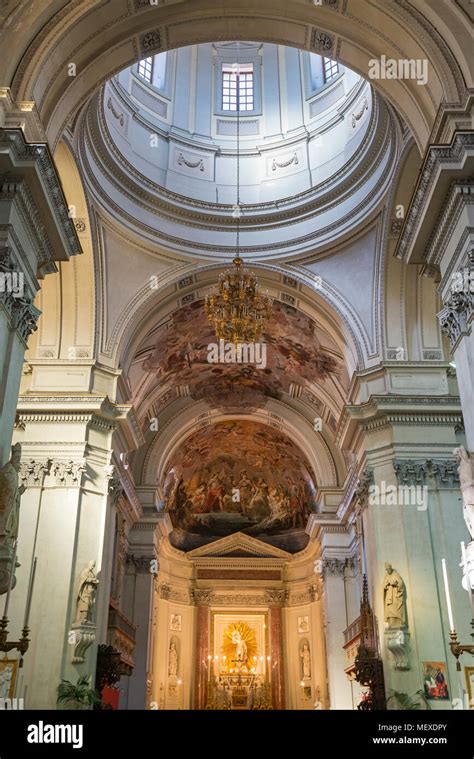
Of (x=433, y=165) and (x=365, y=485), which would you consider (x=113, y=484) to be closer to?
(x=365, y=485)

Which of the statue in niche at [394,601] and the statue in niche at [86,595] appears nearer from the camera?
the statue in niche at [394,601]

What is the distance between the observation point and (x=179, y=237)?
56.6ft

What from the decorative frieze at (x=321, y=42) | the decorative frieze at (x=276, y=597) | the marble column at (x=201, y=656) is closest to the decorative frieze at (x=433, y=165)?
the decorative frieze at (x=321, y=42)

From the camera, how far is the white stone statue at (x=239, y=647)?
2592cm

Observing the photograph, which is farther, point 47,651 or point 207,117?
point 207,117

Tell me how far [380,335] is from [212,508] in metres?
14.2

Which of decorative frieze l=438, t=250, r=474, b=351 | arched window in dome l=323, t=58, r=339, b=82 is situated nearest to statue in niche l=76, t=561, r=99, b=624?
decorative frieze l=438, t=250, r=474, b=351

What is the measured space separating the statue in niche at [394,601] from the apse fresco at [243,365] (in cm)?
705

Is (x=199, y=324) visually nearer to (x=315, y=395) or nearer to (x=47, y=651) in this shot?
(x=315, y=395)

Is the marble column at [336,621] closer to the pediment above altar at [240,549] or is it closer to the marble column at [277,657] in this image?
the marble column at [277,657]

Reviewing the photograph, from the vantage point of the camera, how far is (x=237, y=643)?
86.2ft

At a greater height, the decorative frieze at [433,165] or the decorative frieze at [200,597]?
the decorative frieze at [433,165]

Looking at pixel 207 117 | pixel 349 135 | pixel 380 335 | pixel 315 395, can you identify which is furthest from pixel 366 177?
pixel 315 395
